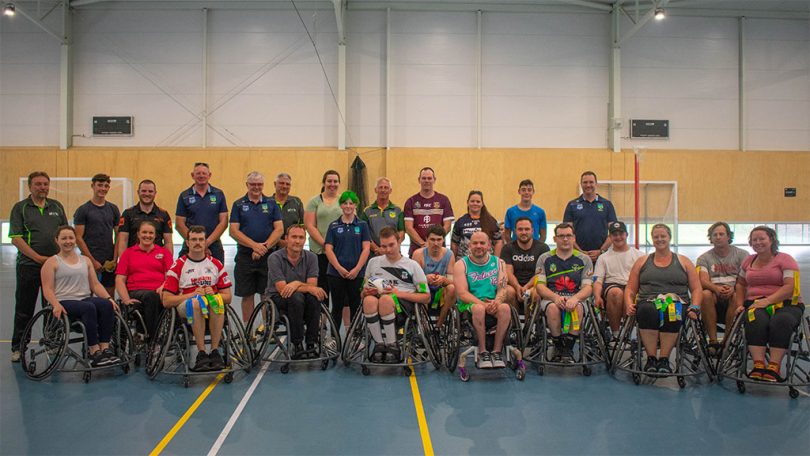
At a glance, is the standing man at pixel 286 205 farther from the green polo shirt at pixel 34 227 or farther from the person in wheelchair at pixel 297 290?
the green polo shirt at pixel 34 227

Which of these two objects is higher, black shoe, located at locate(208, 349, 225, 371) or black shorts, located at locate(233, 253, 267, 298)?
black shorts, located at locate(233, 253, 267, 298)

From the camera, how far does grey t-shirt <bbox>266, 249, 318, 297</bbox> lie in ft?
12.7

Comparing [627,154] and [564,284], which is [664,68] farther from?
[564,284]

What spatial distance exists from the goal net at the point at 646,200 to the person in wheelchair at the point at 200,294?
27.8ft

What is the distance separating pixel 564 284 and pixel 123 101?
9.53 m

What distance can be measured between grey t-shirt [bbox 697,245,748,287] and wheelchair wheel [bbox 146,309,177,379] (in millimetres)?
3544

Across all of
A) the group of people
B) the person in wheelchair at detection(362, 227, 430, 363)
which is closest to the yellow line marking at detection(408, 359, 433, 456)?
the person in wheelchair at detection(362, 227, 430, 363)

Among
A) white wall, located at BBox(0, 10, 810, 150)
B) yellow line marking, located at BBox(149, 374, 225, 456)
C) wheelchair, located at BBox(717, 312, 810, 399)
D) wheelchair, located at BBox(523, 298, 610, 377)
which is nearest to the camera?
yellow line marking, located at BBox(149, 374, 225, 456)

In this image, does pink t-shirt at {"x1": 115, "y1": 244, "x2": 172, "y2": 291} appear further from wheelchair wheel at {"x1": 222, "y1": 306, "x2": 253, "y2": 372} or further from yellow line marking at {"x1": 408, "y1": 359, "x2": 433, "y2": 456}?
yellow line marking at {"x1": 408, "y1": 359, "x2": 433, "y2": 456}

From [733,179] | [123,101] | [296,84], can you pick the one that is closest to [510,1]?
[296,84]

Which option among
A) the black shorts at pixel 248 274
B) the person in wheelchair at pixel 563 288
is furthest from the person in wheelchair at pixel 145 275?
the person in wheelchair at pixel 563 288

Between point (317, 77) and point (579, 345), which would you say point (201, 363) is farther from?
point (317, 77)

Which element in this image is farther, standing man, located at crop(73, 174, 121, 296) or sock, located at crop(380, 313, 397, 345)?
standing man, located at crop(73, 174, 121, 296)

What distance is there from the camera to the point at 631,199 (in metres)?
10.6
